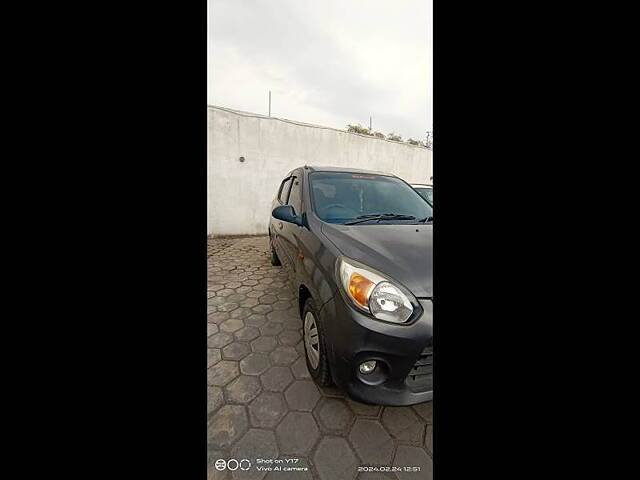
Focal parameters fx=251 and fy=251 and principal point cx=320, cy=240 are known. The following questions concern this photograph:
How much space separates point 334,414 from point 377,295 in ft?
2.89

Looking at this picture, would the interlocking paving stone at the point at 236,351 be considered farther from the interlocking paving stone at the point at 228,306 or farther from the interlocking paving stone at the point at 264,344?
the interlocking paving stone at the point at 228,306

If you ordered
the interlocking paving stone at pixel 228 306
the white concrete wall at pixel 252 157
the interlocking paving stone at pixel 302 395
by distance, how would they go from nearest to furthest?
the interlocking paving stone at pixel 302 395, the interlocking paving stone at pixel 228 306, the white concrete wall at pixel 252 157

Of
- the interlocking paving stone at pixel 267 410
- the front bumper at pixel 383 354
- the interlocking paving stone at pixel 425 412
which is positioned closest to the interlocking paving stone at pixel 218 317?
the interlocking paving stone at pixel 267 410

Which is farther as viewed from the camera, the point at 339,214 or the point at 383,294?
the point at 339,214

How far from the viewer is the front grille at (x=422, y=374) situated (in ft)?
4.26

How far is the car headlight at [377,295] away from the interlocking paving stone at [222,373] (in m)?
1.22

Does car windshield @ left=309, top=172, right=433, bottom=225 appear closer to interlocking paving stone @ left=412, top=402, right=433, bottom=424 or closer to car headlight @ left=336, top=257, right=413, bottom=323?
car headlight @ left=336, top=257, right=413, bottom=323

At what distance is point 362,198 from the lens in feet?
8.15
